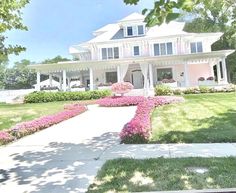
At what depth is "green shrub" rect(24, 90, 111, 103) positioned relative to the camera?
31.3 m

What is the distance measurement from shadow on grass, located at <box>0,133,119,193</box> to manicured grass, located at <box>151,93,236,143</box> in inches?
70.9

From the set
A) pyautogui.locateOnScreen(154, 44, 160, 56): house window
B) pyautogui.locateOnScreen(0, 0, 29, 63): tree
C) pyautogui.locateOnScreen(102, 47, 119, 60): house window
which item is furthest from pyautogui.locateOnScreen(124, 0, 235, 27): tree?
pyautogui.locateOnScreen(102, 47, 119, 60): house window

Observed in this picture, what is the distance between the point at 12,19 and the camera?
11.2m

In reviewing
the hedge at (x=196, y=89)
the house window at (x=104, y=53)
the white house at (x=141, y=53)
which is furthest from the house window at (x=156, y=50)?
the hedge at (x=196, y=89)

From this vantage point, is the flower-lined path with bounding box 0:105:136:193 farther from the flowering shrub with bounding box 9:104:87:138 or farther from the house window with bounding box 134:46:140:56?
the house window with bounding box 134:46:140:56

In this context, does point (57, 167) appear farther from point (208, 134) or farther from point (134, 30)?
point (134, 30)

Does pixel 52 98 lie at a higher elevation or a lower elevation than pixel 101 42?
lower

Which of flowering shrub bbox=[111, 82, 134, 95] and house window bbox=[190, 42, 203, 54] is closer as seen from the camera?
flowering shrub bbox=[111, 82, 134, 95]

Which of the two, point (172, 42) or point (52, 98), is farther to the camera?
point (172, 42)

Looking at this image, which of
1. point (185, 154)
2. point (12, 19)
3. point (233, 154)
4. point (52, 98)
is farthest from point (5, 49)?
point (52, 98)

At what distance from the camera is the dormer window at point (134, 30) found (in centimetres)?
3999

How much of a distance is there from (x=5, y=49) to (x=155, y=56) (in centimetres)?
2677

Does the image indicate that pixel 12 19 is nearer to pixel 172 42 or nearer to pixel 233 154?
pixel 233 154

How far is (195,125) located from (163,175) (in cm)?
641
